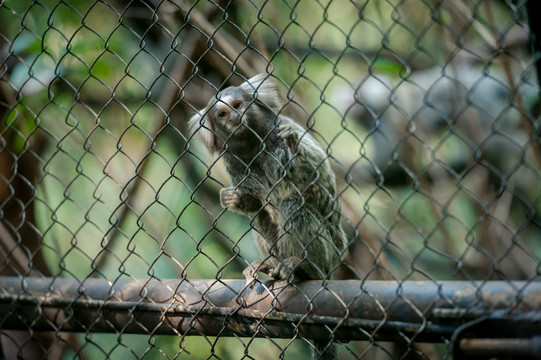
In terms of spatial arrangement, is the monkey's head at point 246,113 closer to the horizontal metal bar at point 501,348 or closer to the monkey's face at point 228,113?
the monkey's face at point 228,113

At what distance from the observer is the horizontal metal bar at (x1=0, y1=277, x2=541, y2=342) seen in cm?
163

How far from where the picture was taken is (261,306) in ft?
6.88

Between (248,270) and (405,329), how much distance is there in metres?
1.18

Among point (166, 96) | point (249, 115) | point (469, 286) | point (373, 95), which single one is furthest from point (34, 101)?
point (469, 286)

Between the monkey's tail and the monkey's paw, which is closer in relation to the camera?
the monkey's tail

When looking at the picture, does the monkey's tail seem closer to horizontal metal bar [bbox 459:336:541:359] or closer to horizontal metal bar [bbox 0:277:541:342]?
horizontal metal bar [bbox 0:277:541:342]

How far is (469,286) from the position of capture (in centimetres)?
164

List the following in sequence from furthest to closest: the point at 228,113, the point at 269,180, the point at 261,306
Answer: the point at 228,113, the point at 269,180, the point at 261,306

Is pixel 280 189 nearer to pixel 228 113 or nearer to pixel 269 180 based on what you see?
pixel 269 180

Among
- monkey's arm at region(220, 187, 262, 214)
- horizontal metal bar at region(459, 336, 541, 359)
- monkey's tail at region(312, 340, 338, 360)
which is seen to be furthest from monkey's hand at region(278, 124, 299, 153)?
horizontal metal bar at region(459, 336, 541, 359)

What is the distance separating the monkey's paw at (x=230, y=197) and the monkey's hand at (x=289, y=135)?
452mm

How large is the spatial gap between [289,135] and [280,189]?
0.41m

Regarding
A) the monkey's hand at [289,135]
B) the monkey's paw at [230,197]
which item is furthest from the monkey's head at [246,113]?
the monkey's hand at [289,135]

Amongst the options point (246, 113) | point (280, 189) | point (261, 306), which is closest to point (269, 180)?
point (280, 189)
